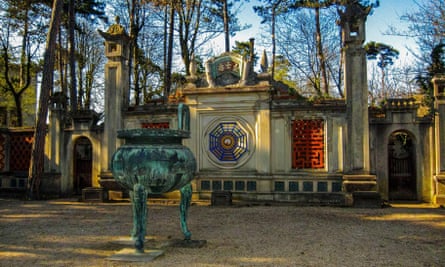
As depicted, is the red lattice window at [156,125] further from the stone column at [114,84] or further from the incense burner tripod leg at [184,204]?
the incense burner tripod leg at [184,204]

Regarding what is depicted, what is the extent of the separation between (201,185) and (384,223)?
16.5ft

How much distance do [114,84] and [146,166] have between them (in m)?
7.61

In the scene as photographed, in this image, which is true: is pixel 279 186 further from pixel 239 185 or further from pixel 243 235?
pixel 243 235

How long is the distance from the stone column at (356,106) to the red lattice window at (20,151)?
31.3 feet

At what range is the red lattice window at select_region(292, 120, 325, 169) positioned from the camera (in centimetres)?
1081

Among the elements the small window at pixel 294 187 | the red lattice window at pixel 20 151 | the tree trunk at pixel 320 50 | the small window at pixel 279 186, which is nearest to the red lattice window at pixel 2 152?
the red lattice window at pixel 20 151

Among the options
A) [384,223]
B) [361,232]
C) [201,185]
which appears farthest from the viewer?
[201,185]

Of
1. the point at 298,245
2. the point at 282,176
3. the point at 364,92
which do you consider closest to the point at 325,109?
the point at 364,92

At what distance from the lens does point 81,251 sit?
5418 millimetres

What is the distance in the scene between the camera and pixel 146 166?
193 inches

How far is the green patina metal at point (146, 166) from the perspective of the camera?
4.92 metres

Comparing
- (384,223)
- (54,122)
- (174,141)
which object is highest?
(54,122)

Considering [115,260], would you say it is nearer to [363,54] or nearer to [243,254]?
[243,254]

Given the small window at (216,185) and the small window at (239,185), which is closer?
the small window at (239,185)
